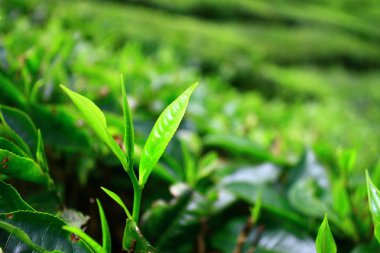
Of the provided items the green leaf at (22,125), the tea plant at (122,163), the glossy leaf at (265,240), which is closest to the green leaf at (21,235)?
the tea plant at (122,163)

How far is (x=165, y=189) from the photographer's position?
42.9 inches

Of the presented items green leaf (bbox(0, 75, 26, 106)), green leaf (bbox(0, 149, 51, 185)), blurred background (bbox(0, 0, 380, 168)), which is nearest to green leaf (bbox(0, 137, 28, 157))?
green leaf (bbox(0, 149, 51, 185))

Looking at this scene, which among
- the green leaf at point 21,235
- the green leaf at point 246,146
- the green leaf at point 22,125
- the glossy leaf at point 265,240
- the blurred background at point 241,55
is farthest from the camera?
the blurred background at point 241,55

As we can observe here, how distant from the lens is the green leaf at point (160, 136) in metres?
0.57

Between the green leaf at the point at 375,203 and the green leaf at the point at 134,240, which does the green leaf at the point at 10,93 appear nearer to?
the green leaf at the point at 134,240

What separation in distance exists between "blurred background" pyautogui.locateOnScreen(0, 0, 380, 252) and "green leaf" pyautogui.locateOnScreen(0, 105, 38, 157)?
14cm

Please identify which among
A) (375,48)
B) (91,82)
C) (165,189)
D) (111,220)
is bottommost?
(375,48)

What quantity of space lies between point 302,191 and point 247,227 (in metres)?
0.17

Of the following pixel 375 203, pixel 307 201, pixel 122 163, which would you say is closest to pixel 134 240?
pixel 122 163

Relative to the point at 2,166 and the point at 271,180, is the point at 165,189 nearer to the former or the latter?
the point at 271,180

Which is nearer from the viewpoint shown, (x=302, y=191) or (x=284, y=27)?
(x=302, y=191)

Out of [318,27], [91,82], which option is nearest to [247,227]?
[91,82]

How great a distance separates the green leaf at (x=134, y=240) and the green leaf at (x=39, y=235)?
0.06 m

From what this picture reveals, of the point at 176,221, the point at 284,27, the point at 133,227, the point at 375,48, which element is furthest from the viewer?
the point at 375,48
